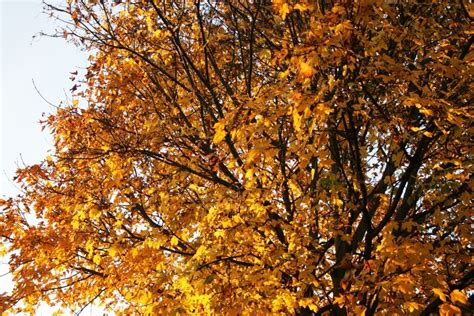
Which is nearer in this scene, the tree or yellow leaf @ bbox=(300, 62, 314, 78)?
yellow leaf @ bbox=(300, 62, 314, 78)

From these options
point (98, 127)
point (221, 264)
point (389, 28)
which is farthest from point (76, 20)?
point (389, 28)

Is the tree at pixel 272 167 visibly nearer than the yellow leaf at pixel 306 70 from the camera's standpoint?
No

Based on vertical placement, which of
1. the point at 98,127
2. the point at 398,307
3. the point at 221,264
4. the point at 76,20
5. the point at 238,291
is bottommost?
the point at 398,307

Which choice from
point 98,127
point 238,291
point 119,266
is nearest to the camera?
point 238,291

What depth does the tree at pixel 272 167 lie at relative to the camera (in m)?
4.81

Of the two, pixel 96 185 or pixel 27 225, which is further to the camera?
pixel 27 225

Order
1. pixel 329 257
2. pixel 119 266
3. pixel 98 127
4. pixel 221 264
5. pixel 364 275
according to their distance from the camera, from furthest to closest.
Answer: pixel 329 257 < pixel 98 127 < pixel 119 266 < pixel 221 264 < pixel 364 275

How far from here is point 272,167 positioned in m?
8.05

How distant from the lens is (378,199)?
681 cm

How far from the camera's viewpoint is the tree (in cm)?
481

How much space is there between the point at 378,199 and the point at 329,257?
110 inches

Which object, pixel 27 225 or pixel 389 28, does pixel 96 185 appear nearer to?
pixel 27 225

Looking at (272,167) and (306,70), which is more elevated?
(272,167)

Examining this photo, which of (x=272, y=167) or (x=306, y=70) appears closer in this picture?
(x=306, y=70)
